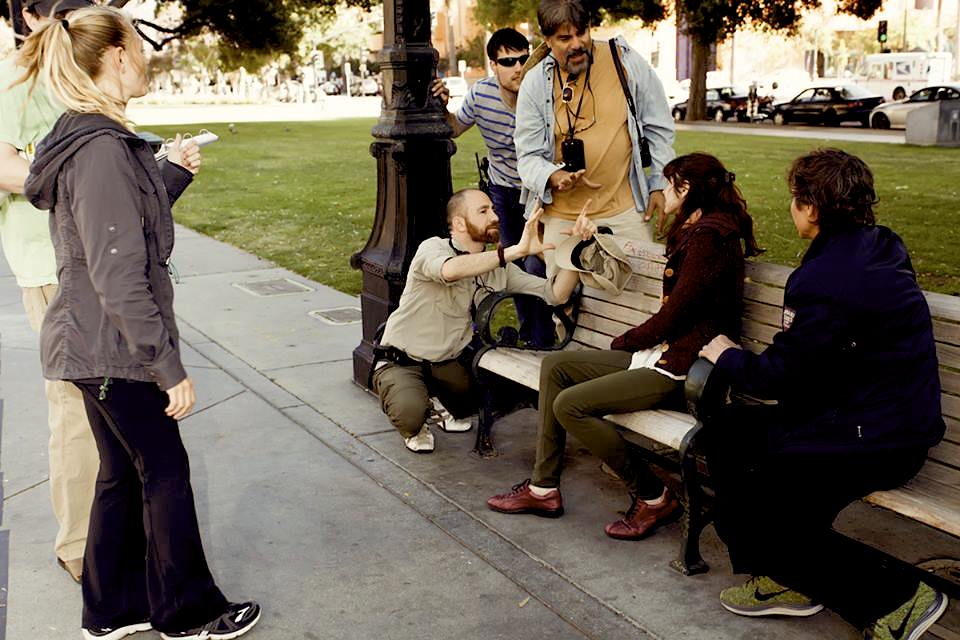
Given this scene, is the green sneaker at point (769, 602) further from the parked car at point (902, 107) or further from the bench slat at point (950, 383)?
the parked car at point (902, 107)

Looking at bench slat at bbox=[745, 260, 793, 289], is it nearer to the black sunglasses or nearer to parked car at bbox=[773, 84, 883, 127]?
the black sunglasses

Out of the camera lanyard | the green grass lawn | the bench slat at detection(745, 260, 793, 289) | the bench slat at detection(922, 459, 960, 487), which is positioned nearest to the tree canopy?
the green grass lawn

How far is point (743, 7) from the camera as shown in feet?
101

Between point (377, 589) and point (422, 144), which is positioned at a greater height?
point (422, 144)

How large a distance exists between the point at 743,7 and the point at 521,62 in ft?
88.3

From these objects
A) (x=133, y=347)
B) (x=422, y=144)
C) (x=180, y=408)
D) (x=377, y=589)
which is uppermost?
(x=422, y=144)

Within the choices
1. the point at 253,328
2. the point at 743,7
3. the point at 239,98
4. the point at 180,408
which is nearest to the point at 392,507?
the point at 180,408

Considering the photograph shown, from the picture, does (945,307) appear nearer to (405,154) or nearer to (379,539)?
(379,539)

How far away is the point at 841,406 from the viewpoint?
3299mm

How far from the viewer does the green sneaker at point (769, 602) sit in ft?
11.4

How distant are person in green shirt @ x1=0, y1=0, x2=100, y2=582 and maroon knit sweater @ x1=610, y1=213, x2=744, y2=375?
6.60 ft

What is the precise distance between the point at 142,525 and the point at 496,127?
3.27m

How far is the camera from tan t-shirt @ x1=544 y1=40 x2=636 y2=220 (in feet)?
16.2

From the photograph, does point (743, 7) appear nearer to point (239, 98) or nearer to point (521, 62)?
point (521, 62)
